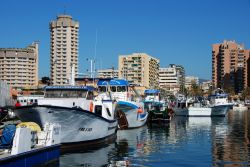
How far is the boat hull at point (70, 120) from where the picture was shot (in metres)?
25.4

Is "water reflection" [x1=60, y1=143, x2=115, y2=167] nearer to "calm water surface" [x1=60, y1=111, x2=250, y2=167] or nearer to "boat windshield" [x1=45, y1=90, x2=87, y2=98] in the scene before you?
"calm water surface" [x1=60, y1=111, x2=250, y2=167]

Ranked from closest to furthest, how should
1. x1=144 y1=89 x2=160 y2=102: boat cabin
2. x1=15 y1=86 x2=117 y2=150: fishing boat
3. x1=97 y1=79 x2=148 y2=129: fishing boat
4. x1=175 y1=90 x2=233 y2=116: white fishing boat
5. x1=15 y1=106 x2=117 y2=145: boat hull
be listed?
x1=15 y1=106 x2=117 y2=145: boat hull → x1=15 y1=86 x2=117 y2=150: fishing boat → x1=97 y1=79 x2=148 y2=129: fishing boat → x1=144 y1=89 x2=160 y2=102: boat cabin → x1=175 y1=90 x2=233 y2=116: white fishing boat

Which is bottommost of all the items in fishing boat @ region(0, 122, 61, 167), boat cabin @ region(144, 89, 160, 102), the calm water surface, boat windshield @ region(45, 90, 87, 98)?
the calm water surface

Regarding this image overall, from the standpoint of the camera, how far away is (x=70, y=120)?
87.8 feet

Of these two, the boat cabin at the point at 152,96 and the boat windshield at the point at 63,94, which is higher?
the boat cabin at the point at 152,96

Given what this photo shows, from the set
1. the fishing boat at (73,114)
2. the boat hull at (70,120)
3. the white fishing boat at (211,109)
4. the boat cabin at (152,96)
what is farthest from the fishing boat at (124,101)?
the white fishing boat at (211,109)

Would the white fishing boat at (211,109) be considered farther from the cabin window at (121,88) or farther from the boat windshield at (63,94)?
the boat windshield at (63,94)

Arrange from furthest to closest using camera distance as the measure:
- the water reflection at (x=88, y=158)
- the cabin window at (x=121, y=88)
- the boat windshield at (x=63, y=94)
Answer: the cabin window at (x=121, y=88) → the boat windshield at (x=63, y=94) → the water reflection at (x=88, y=158)

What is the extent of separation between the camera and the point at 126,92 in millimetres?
50250

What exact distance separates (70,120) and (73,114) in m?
0.44

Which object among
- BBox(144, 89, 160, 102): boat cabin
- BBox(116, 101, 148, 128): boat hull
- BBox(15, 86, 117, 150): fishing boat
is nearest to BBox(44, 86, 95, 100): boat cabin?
BBox(15, 86, 117, 150): fishing boat

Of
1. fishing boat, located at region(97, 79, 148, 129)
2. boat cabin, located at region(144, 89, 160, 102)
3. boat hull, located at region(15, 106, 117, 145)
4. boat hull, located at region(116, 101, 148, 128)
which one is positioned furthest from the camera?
boat cabin, located at region(144, 89, 160, 102)

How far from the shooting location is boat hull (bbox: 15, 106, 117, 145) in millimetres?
25375

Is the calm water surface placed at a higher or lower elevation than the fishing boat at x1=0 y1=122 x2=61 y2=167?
lower
